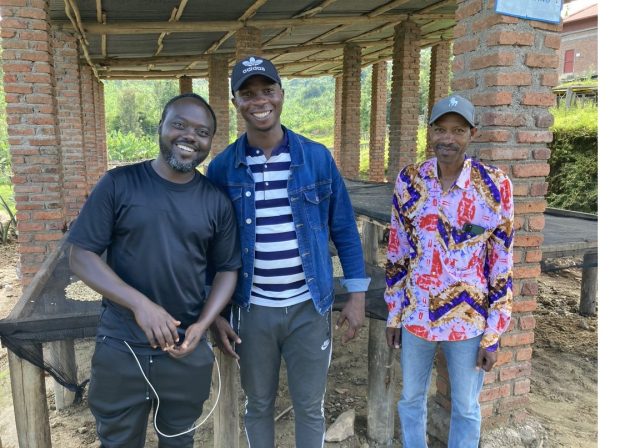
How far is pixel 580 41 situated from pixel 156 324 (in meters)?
33.7

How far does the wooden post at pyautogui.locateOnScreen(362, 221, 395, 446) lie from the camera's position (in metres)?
3.56

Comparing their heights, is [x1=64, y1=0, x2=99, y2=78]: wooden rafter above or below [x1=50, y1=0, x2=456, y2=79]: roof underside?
below

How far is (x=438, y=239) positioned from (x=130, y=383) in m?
1.44

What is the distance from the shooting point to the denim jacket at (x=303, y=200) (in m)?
2.22

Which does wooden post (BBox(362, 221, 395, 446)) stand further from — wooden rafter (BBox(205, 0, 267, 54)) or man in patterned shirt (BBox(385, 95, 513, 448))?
wooden rafter (BBox(205, 0, 267, 54))

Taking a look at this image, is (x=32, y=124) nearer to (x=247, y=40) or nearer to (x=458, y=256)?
(x=458, y=256)

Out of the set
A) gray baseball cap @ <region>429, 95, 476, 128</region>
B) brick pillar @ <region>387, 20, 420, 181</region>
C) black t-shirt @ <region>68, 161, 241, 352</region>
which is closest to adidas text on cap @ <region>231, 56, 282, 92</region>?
black t-shirt @ <region>68, 161, 241, 352</region>

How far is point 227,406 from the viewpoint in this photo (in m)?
3.01

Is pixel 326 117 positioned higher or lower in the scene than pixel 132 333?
higher

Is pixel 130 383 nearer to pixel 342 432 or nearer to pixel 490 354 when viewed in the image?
pixel 490 354

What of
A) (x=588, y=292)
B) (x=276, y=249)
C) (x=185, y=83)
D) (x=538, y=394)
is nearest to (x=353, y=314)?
(x=276, y=249)

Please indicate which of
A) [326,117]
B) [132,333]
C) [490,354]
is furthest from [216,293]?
[326,117]

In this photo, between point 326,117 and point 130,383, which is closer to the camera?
point 130,383

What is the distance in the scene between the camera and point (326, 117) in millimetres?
45125
